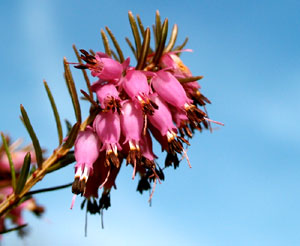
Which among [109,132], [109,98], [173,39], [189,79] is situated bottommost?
[109,132]

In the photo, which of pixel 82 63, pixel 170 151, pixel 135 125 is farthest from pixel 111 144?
pixel 82 63

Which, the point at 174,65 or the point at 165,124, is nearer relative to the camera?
the point at 165,124

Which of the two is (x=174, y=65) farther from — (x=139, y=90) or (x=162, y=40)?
(x=139, y=90)

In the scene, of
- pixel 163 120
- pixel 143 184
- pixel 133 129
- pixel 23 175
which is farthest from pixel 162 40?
pixel 23 175

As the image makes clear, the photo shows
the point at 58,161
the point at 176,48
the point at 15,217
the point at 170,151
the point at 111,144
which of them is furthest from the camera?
the point at 15,217

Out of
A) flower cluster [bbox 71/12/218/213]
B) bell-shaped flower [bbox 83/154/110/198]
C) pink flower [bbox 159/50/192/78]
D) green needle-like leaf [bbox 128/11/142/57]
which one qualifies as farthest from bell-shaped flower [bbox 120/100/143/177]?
green needle-like leaf [bbox 128/11/142/57]

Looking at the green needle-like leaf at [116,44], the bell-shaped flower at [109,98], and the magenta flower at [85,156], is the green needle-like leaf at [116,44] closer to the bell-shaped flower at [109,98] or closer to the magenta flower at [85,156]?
the bell-shaped flower at [109,98]

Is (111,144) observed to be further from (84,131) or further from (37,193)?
(37,193)
